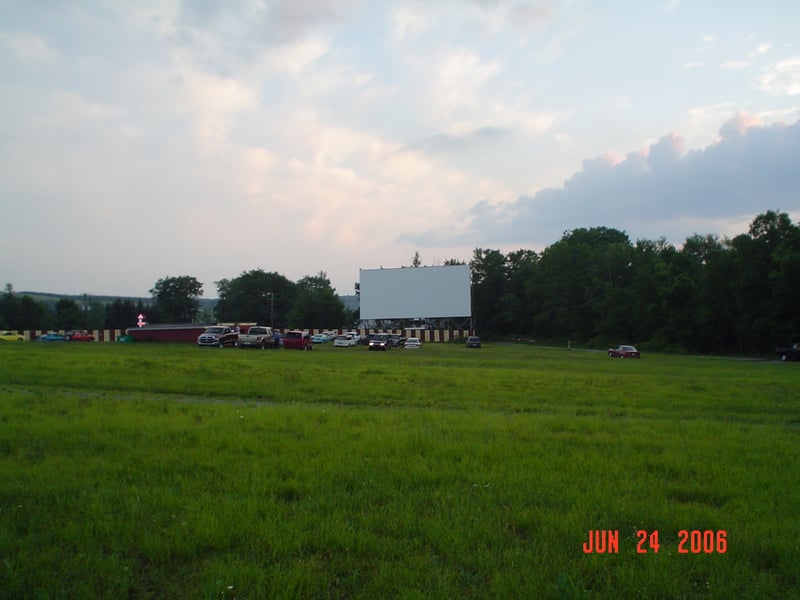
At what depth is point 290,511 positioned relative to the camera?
5.77 meters

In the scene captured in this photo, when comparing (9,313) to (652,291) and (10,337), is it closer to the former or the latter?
(10,337)

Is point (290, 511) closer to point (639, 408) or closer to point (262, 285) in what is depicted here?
point (639, 408)

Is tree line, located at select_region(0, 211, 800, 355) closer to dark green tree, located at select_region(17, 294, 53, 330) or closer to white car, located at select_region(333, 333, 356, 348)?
dark green tree, located at select_region(17, 294, 53, 330)


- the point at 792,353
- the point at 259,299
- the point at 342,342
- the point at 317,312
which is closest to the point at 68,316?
the point at 259,299

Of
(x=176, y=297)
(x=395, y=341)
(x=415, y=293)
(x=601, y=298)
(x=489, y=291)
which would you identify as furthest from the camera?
(x=176, y=297)

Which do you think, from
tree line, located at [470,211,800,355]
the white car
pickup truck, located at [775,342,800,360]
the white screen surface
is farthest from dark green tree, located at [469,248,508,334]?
pickup truck, located at [775,342,800,360]

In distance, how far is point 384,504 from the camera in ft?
19.9

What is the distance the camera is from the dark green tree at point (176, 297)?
425ft

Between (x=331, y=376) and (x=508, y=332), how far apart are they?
99540 millimetres

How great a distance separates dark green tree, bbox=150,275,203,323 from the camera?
130 meters

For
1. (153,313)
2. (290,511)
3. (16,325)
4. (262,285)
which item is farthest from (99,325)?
(290,511)

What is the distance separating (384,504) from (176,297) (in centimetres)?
13400

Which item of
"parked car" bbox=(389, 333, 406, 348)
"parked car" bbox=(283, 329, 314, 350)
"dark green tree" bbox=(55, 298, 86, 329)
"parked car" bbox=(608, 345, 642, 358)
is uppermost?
"dark green tree" bbox=(55, 298, 86, 329)

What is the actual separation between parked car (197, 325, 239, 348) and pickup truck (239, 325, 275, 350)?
697 millimetres
